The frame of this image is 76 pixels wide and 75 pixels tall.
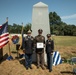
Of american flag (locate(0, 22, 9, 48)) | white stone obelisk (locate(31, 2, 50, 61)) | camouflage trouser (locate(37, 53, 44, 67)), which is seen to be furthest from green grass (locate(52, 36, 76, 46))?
camouflage trouser (locate(37, 53, 44, 67))

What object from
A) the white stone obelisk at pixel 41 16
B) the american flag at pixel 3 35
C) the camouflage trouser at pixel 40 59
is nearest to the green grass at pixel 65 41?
the american flag at pixel 3 35

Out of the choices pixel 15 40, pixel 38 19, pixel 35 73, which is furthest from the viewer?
pixel 15 40

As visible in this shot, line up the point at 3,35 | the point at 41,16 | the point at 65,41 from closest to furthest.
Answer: the point at 41,16 < the point at 3,35 < the point at 65,41

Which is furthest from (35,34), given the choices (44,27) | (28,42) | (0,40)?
(0,40)

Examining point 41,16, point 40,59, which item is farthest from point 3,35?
point 40,59

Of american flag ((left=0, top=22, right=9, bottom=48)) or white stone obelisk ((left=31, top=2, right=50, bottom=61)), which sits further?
american flag ((left=0, top=22, right=9, bottom=48))

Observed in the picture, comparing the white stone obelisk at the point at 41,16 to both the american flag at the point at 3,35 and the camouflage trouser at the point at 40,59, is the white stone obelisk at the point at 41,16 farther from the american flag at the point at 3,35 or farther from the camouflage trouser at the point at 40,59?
the american flag at the point at 3,35

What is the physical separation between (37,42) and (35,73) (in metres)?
1.53

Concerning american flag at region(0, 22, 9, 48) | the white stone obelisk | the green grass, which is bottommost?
the green grass

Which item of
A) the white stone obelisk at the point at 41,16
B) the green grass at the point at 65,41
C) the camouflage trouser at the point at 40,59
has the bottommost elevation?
the green grass at the point at 65,41

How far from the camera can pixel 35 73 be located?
9719 mm

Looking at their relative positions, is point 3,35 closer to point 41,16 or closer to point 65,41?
point 41,16

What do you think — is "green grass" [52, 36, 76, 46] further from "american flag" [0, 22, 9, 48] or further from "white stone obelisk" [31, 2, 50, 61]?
"white stone obelisk" [31, 2, 50, 61]

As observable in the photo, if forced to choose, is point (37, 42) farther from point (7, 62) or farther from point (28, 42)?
point (7, 62)
